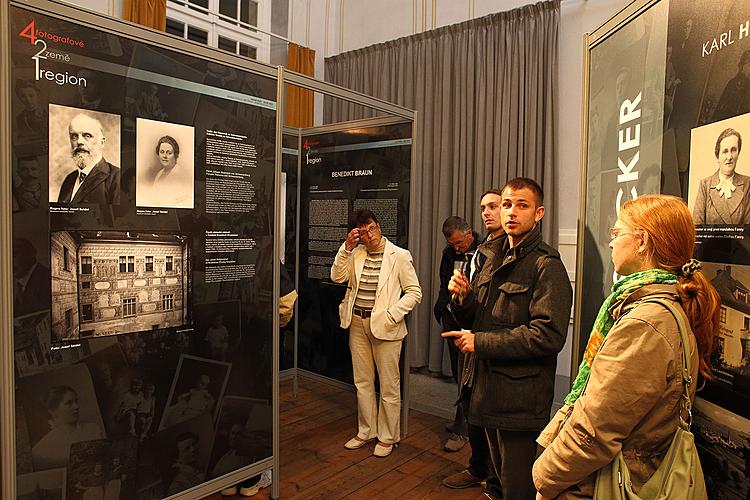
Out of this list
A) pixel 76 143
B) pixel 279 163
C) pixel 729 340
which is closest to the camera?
pixel 729 340

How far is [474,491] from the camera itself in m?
3.11

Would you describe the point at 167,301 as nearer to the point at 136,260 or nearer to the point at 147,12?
the point at 136,260

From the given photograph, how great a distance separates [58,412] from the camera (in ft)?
6.90

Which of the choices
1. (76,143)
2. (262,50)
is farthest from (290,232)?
(76,143)

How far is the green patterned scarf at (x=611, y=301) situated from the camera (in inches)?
56.3

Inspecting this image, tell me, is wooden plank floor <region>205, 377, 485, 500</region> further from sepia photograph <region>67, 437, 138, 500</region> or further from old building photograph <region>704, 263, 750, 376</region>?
old building photograph <region>704, 263, 750, 376</region>

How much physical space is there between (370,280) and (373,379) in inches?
27.9

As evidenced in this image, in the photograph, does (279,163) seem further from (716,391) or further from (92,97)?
(716,391)

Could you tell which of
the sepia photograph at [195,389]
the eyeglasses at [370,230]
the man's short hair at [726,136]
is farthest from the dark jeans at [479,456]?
the man's short hair at [726,136]

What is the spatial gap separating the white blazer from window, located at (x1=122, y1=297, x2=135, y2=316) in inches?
64.4

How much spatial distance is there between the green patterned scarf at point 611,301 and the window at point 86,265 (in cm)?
187

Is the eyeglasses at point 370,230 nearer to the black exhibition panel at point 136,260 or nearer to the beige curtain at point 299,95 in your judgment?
the black exhibition panel at point 136,260

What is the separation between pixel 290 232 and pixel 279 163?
6.77 feet

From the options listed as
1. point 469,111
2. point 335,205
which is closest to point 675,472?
point 335,205
